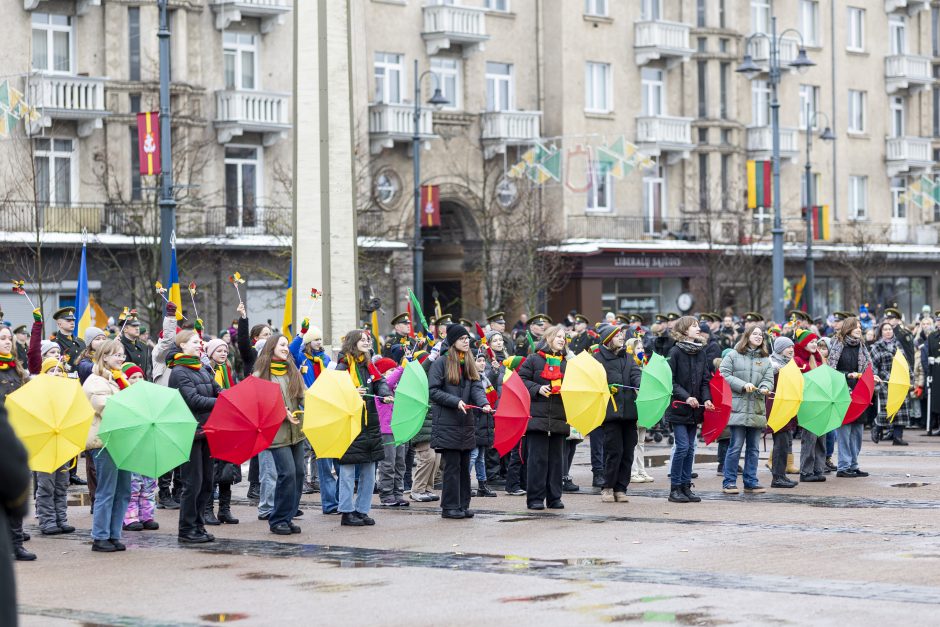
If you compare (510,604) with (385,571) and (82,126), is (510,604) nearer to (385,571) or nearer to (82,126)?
(385,571)

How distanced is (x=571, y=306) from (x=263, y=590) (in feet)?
126

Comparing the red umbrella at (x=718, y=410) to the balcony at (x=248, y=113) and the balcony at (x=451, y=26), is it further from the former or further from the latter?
the balcony at (x=451, y=26)

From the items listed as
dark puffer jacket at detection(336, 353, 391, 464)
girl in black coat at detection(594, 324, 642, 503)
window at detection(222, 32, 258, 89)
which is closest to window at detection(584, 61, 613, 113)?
window at detection(222, 32, 258, 89)

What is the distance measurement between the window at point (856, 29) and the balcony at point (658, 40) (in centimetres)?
980

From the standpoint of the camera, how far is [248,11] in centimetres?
4169

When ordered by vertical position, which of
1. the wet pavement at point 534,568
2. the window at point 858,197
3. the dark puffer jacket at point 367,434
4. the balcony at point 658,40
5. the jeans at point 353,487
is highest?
the balcony at point 658,40

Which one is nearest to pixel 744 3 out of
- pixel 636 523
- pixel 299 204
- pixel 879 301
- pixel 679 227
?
pixel 679 227

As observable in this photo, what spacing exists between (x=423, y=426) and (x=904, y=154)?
46.1m

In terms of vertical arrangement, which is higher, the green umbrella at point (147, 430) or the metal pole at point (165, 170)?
the metal pole at point (165, 170)

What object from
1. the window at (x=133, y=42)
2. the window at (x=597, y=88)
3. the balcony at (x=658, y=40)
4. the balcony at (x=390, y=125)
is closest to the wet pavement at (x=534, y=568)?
the window at (x=133, y=42)

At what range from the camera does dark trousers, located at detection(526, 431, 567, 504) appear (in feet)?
51.8

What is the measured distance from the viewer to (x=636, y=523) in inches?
569

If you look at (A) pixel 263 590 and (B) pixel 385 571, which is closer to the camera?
(A) pixel 263 590

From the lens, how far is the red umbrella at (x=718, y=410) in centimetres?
1675
